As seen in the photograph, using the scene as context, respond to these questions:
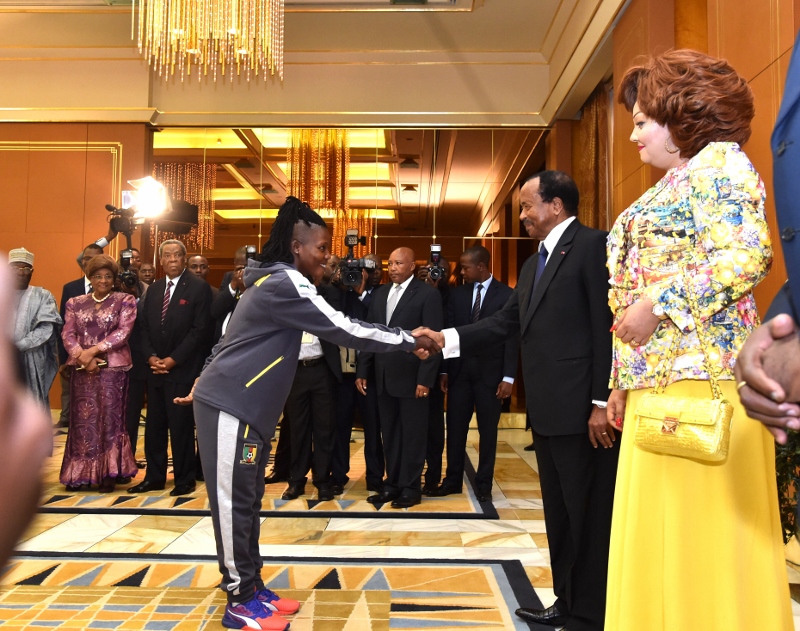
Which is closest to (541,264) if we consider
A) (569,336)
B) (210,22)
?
(569,336)

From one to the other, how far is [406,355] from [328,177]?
452 cm

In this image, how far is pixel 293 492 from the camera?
466 cm

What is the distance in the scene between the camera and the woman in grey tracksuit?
245 cm

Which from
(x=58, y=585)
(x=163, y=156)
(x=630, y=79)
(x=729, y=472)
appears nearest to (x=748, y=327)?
(x=729, y=472)

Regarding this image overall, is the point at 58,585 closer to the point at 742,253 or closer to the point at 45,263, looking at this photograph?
the point at 742,253

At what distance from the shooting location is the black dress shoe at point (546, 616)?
2.50 meters

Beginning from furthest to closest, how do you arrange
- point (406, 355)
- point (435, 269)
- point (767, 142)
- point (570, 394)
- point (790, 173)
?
point (435, 269) → point (406, 355) → point (767, 142) → point (570, 394) → point (790, 173)

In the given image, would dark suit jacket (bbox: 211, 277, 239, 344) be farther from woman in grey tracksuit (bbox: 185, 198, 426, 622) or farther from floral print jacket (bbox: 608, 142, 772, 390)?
floral print jacket (bbox: 608, 142, 772, 390)

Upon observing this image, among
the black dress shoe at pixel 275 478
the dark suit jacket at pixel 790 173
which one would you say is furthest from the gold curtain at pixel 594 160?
the dark suit jacket at pixel 790 173

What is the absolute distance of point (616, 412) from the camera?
1.88m

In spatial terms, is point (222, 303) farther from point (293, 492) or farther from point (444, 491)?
point (444, 491)

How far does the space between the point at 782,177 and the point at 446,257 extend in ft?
25.5

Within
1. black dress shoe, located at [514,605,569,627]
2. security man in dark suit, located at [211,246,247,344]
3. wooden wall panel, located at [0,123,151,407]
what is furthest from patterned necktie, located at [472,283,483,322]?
wooden wall panel, located at [0,123,151,407]

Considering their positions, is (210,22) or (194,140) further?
(194,140)
